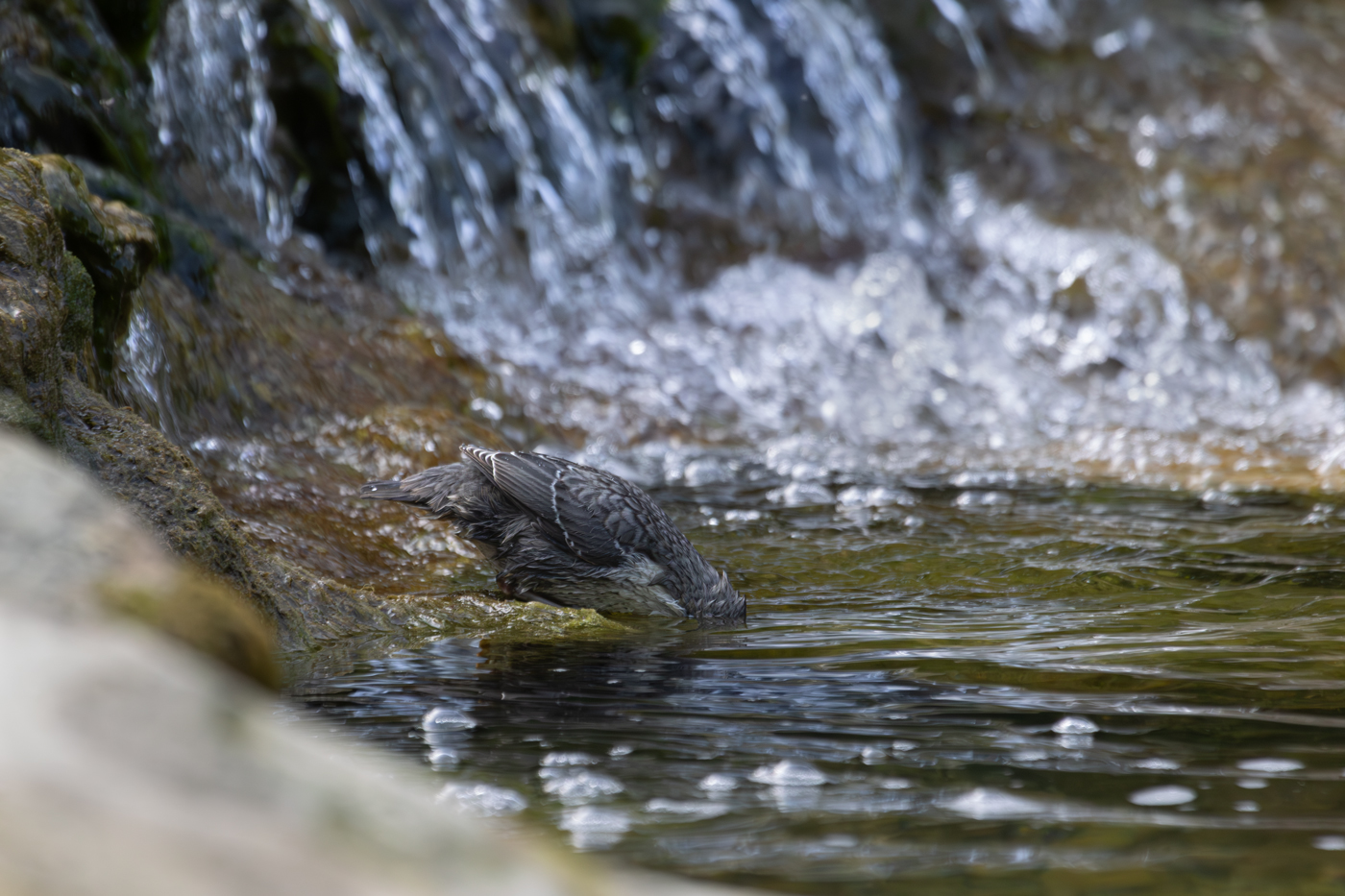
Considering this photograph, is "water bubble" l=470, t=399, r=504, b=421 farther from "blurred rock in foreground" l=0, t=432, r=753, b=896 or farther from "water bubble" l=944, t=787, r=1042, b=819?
"blurred rock in foreground" l=0, t=432, r=753, b=896

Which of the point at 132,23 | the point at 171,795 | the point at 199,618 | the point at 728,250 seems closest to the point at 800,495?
the point at 728,250

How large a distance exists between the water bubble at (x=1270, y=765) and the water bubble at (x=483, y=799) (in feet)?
5.23

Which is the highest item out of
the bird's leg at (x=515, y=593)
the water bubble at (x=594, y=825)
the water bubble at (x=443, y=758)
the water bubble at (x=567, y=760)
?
the bird's leg at (x=515, y=593)

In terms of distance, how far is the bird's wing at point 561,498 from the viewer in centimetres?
513

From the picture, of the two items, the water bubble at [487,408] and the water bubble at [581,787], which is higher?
the water bubble at [487,408]

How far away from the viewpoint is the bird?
5.11m

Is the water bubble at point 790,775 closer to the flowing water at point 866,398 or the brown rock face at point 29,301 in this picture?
the flowing water at point 866,398

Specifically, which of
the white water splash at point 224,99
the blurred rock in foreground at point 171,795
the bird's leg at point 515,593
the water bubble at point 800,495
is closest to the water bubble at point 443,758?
the blurred rock in foreground at point 171,795

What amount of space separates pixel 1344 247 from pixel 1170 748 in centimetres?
945

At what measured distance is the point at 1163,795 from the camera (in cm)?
268

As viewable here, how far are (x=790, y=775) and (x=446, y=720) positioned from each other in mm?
948

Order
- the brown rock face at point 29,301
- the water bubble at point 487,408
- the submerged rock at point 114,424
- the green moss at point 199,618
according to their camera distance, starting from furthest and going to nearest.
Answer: the water bubble at point 487,408, the submerged rock at point 114,424, the brown rock face at point 29,301, the green moss at point 199,618

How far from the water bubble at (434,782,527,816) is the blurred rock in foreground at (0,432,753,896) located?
3.43 ft

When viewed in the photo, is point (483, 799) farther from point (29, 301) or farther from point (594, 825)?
point (29, 301)
